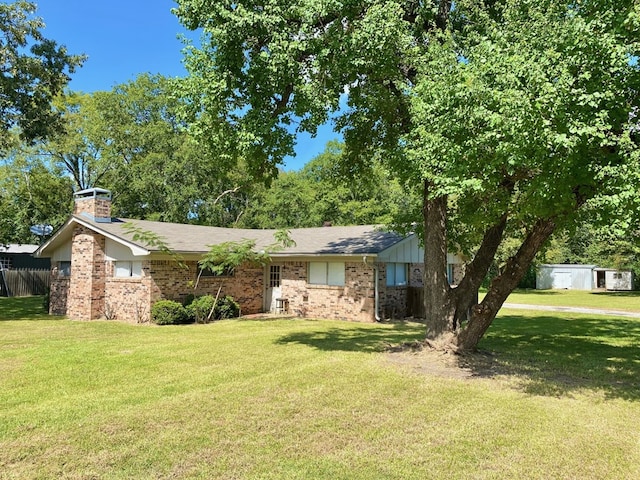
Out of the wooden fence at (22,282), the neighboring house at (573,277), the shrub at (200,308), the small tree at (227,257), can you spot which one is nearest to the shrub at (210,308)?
the shrub at (200,308)

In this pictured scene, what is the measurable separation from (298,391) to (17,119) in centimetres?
1799

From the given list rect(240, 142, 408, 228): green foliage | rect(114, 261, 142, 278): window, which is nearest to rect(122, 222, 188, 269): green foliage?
rect(114, 261, 142, 278): window

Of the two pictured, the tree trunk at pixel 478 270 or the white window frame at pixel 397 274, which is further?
the white window frame at pixel 397 274

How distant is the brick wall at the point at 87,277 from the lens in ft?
57.3

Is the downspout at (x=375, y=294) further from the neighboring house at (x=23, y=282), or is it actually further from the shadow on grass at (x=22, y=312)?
the neighboring house at (x=23, y=282)

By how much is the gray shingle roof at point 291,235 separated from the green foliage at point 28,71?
469cm

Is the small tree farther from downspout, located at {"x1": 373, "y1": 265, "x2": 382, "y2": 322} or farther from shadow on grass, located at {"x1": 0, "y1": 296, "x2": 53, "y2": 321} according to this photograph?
shadow on grass, located at {"x1": 0, "y1": 296, "x2": 53, "y2": 321}

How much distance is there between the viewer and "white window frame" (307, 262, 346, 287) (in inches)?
706

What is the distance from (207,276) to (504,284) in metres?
12.0

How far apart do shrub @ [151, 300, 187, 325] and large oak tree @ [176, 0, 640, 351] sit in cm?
736

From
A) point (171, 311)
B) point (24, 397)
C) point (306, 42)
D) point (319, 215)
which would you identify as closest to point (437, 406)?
point (24, 397)

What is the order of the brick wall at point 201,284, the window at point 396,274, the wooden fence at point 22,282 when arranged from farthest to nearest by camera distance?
1. the wooden fence at point 22,282
2. the window at point 396,274
3. the brick wall at point 201,284

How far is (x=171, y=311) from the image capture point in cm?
1608

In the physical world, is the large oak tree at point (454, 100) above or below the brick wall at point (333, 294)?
above
